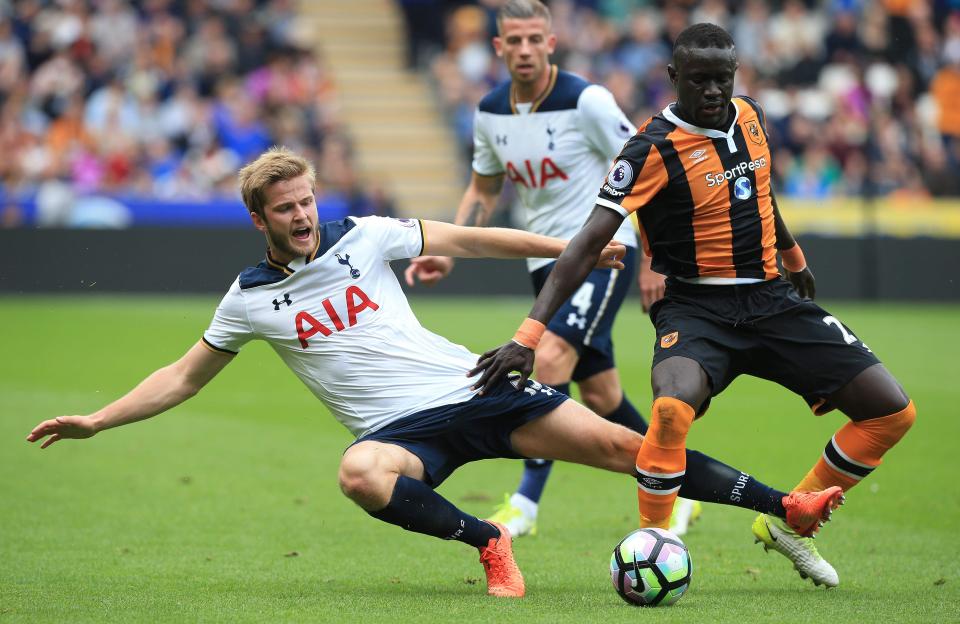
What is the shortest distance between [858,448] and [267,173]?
8.88ft

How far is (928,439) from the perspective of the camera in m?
10.1

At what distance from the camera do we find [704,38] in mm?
5695

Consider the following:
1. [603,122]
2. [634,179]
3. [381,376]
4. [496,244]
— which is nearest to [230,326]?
[381,376]

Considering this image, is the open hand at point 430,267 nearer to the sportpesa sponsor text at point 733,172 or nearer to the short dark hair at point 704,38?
the sportpesa sponsor text at point 733,172

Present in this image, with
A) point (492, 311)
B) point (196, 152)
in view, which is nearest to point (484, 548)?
point (492, 311)

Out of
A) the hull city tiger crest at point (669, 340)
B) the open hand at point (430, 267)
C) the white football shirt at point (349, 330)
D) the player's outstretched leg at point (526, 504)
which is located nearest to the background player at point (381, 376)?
the white football shirt at point (349, 330)

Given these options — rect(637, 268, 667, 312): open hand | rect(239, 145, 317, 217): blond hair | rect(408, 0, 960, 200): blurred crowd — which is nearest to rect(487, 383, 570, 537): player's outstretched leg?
rect(637, 268, 667, 312): open hand

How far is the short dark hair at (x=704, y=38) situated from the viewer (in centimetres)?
568

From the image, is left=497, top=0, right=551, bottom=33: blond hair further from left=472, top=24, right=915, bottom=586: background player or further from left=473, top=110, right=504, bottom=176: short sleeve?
left=472, top=24, right=915, bottom=586: background player

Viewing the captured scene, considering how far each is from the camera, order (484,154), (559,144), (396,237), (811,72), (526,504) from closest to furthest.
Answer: (396,237)
(526,504)
(559,144)
(484,154)
(811,72)

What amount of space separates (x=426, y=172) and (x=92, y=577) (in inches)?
755

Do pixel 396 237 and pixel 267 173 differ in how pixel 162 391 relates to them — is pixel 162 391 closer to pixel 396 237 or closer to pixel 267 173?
pixel 267 173

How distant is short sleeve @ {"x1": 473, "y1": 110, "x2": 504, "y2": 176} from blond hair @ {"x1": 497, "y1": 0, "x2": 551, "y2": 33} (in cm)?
55

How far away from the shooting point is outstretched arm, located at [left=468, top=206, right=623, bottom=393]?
5.64 meters
